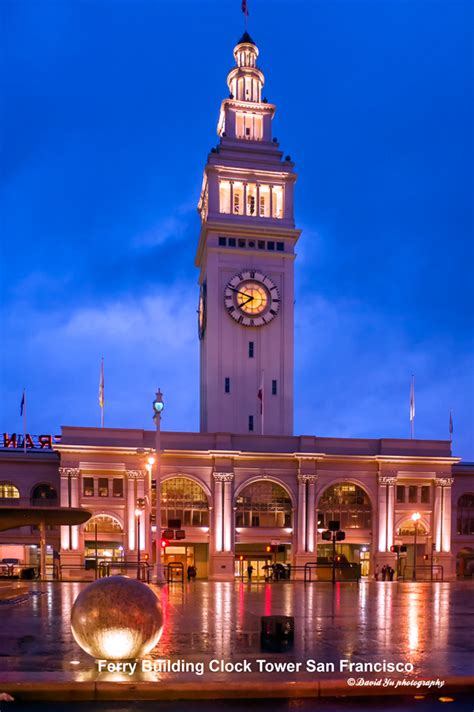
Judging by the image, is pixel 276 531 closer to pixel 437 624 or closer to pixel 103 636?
pixel 437 624

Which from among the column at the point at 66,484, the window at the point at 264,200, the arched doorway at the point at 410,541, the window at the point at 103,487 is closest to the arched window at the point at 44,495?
the column at the point at 66,484

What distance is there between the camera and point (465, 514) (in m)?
73.2

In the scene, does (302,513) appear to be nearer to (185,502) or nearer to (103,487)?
(185,502)

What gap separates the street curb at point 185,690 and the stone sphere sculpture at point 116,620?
96cm

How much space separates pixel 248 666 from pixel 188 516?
51.0 m

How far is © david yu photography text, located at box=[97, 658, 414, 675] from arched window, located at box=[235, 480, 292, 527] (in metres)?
51.2

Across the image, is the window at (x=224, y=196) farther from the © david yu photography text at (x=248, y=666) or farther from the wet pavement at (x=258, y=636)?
the © david yu photography text at (x=248, y=666)

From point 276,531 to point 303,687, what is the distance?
5345 centimetres

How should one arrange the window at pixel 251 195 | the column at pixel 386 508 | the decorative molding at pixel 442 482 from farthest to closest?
the window at pixel 251 195 < the decorative molding at pixel 442 482 < the column at pixel 386 508

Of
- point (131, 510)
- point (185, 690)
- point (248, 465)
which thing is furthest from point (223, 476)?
A: point (185, 690)

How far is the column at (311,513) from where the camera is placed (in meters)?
63.4

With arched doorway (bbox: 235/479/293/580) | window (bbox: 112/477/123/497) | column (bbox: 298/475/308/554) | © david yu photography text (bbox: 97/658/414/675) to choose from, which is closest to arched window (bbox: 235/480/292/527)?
arched doorway (bbox: 235/479/293/580)

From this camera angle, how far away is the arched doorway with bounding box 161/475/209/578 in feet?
206

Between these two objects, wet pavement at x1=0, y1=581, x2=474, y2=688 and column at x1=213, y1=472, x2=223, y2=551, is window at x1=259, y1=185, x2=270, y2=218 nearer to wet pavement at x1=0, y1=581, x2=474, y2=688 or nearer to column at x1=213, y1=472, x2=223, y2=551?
column at x1=213, y1=472, x2=223, y2=551
